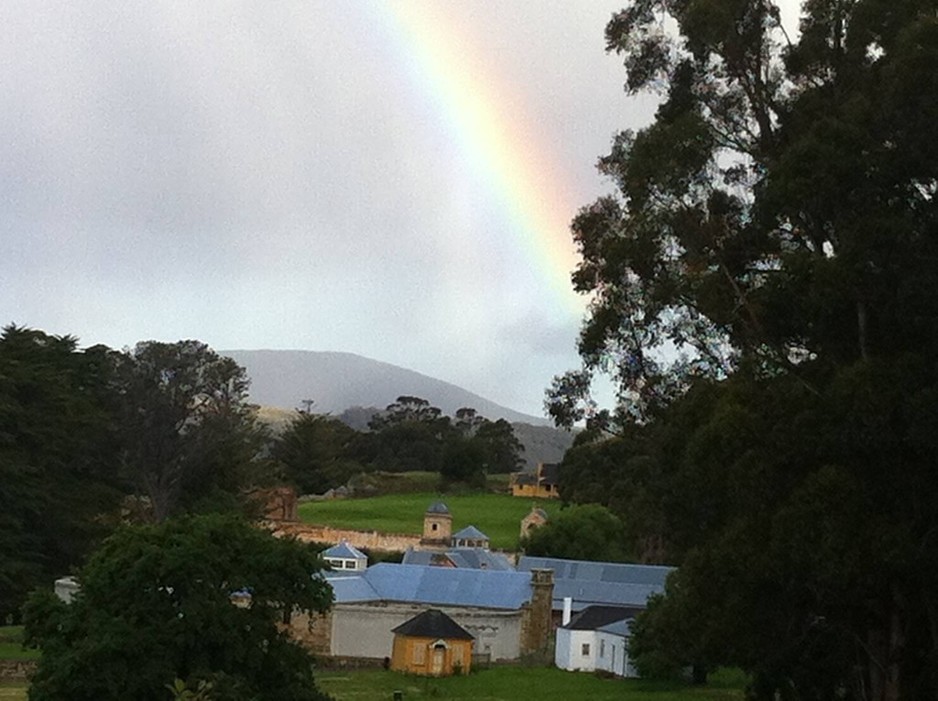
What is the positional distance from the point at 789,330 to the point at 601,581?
47.5 m

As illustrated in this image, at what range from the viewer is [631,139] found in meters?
24.1

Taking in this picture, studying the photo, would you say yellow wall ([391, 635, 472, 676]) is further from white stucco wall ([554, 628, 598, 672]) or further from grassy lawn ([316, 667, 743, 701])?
white stucco wall ([554, 628, 598, 672])

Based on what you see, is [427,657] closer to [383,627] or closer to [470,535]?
[383,627]

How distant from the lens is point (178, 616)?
914 inches

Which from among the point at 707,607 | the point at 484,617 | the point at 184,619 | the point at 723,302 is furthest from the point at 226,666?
the point at 484,617

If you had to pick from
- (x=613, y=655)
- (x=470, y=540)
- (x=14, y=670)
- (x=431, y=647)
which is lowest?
(x=14, y=670)

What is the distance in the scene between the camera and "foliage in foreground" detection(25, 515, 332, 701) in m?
22.3

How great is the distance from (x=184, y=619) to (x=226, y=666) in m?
1.15

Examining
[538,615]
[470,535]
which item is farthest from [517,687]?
[470,535]

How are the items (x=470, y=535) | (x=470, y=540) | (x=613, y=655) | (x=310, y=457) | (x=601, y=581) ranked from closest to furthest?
(x=613, y=655) < (x=601, y=581) < (x=470, y=540) < (x=470, y=535) < (x=310, y=457)

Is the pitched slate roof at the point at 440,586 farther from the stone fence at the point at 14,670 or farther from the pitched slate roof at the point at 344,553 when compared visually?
the stone fence at the point at 14,670

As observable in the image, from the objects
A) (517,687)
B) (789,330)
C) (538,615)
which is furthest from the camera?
(538,615)

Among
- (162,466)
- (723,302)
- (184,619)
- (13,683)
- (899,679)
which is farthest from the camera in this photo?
(162,466)

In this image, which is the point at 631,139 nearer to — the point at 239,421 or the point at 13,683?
the point at 13,683
